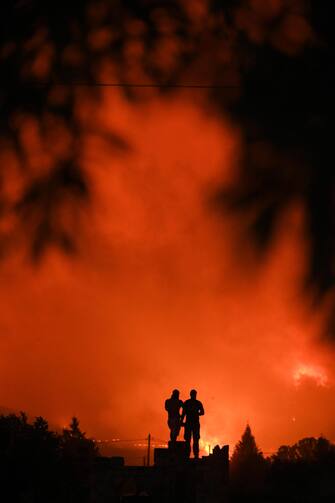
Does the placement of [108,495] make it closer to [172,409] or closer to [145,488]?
[145,488]

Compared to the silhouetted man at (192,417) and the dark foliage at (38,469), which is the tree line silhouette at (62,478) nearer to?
the dark foliage at (38,469)

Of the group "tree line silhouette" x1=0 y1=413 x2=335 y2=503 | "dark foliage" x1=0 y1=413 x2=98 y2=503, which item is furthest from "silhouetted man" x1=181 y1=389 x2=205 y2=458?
"dark foliage" x1=0 y1=413 x2=98 y2=503

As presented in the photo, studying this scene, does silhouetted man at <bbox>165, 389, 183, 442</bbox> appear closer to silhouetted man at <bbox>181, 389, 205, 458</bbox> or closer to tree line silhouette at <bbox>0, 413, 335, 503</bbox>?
silhouetted man at <bbox>181, 389, 205, 458</bbox>

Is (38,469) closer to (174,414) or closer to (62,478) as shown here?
(62,478)

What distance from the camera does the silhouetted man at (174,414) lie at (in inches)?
741

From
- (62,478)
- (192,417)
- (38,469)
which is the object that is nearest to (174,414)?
(192,417)

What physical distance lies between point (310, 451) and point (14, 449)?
351ft

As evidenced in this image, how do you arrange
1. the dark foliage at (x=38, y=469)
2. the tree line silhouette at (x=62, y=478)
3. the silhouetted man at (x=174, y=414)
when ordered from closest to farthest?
1. the silhouetted man at (x=174, y=414)
2. the tree line silhouette at (x=62, y=478)
3. the dark foliage at (x=38, y=469)

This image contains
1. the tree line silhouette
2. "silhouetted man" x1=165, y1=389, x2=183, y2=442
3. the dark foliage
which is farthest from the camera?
the dark foliage

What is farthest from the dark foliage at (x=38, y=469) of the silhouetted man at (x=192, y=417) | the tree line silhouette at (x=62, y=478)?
the silhouetted man at (x=192, y=417)

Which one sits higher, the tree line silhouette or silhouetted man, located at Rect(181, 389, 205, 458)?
the tree line silhouette

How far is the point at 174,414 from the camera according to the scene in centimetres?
1888

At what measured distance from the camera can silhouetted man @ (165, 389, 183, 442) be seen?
18828 mm

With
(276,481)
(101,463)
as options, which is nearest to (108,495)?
(101,463)
